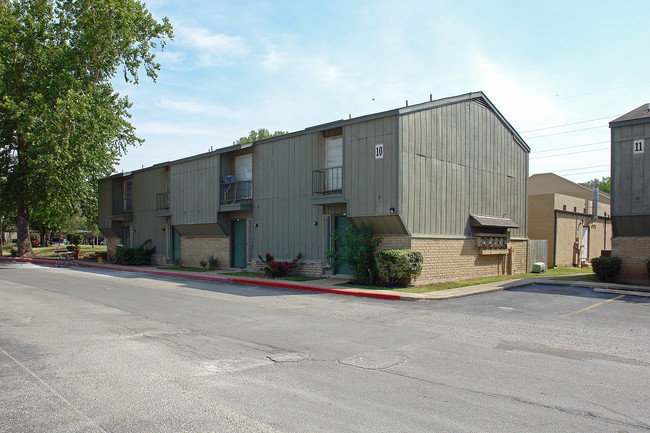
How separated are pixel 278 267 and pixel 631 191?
1323 cm

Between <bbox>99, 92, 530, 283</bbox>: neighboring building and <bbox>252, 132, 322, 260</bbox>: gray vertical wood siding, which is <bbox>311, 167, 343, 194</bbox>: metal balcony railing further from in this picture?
<bbox>252, 132, 322, 260</bbox>: gray vertical wood siding

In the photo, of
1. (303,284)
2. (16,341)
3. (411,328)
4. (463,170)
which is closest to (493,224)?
(463,170)

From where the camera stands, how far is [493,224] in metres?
20.7

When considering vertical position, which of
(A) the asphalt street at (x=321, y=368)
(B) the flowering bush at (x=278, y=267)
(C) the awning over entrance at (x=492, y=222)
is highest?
(C) the awning over entrance at (x=492, y=222)

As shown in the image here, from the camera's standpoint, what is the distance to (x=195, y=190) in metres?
25.6

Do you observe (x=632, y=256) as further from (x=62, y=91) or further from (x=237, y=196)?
(x=62, y=91)

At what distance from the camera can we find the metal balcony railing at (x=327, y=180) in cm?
1927

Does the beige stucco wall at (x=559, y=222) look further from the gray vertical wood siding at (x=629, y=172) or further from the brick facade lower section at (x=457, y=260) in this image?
the gray vertical wood siding at (x=629, y=172)

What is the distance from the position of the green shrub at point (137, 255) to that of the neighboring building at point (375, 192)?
2.19 meters

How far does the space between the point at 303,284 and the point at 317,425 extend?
12.6 meters

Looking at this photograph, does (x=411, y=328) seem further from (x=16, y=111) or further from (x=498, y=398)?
(x=16, y=111)

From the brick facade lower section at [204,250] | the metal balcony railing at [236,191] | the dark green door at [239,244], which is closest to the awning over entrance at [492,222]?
the metal balcony railing at [236,191]

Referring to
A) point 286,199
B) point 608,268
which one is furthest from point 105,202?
point 608,268

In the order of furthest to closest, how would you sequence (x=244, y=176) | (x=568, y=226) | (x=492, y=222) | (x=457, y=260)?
(x=568, y=226) < (x=244, y=176) < (x=492, y=222) < (x=457, y=260)
